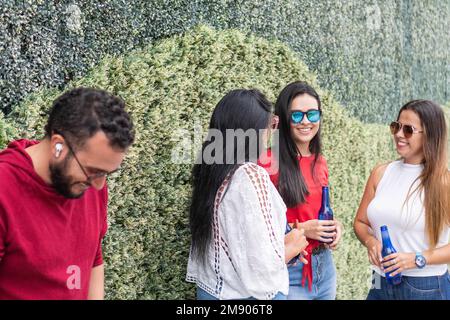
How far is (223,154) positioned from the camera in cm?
306

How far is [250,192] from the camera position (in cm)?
285

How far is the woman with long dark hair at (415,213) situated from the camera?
3650 millimetres

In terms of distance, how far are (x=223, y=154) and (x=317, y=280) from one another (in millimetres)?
1321

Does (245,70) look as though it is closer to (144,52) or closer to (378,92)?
(144,52)

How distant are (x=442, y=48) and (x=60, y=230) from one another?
1026cm

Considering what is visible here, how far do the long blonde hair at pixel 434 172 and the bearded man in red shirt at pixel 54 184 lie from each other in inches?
87.6

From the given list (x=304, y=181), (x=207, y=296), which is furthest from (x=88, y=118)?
(x=304, y=181)

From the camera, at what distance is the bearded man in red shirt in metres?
2.11

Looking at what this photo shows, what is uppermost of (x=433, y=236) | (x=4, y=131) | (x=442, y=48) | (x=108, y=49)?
→ (x=442, y=48)

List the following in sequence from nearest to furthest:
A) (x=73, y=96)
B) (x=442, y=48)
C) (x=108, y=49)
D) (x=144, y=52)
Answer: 1. (x=73, y=96)
2. (x=108, y=49)
3. (x=144, y=52)
4. (x=442, y=48)

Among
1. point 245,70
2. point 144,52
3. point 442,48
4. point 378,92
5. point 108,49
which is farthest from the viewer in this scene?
point 442,48

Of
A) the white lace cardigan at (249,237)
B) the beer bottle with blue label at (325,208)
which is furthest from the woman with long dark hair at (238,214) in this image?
the beer bottle with blue label at (325,208)

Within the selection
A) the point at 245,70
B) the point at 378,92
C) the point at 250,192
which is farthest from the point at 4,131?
the point at 378,92

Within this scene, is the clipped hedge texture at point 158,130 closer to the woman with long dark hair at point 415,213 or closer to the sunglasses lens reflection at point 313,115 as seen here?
the sunglasses lens reflection at point 313,115
